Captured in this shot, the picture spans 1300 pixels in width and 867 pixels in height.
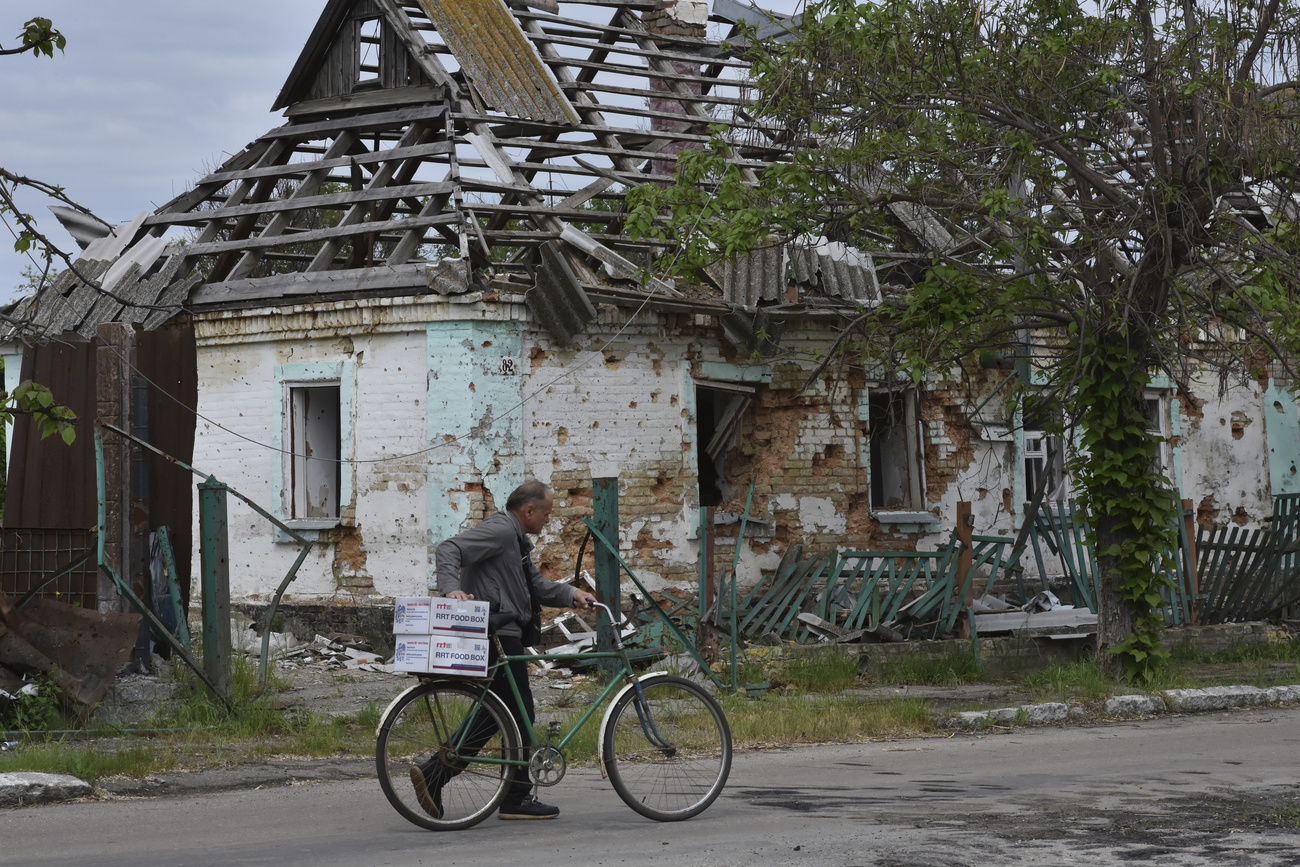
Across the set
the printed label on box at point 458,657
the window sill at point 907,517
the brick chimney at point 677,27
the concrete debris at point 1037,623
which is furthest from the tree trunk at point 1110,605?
the brick chimney at point 677,27

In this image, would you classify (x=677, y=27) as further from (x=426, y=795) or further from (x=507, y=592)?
(x=426, y=795)

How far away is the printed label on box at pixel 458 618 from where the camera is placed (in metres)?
5.93

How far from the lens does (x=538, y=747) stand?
6.23 metres

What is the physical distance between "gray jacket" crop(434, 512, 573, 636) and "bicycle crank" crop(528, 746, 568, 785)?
1.90ft

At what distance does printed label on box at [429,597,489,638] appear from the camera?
593 cm

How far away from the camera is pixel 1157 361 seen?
36.1 feet

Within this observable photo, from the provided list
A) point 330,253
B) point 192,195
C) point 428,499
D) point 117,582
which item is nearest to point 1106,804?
point 117,582

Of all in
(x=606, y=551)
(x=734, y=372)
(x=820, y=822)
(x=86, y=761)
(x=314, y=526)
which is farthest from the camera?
(x=734, y=372)

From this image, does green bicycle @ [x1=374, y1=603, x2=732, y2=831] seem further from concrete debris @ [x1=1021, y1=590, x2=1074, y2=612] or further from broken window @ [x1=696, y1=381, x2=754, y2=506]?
concrete debris @ [x1=1021, y1=590, x2=1074, y2=612]

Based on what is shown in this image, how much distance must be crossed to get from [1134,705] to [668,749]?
5.61 m

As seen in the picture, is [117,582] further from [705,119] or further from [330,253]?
[705,119]

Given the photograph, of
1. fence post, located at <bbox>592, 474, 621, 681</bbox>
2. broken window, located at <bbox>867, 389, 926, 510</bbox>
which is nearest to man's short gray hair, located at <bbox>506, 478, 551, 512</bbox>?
fence post, located at <bbox>592, 474, 621, 681</bbox>

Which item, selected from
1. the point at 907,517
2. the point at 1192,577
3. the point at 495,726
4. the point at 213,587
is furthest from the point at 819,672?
the point at 495,726

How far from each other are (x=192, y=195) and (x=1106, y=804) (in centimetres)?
1213
